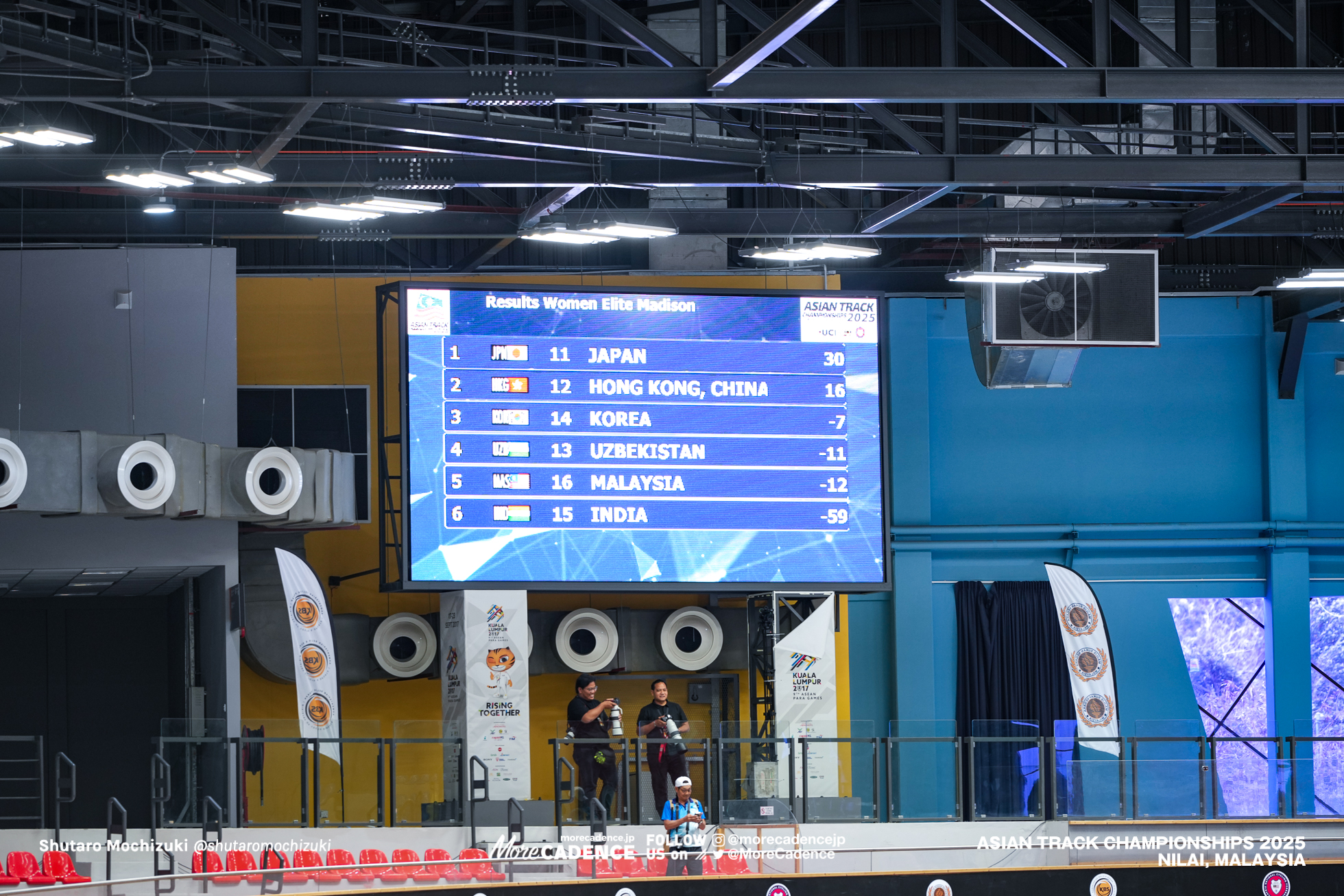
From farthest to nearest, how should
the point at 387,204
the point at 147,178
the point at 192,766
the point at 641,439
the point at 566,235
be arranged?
the point at 641,439, the point at 566,235, the point at 192,766, the point at 387,204, the point at 147,178

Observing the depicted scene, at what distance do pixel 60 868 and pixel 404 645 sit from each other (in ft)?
18.8

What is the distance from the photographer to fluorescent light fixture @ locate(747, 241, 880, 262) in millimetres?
15859

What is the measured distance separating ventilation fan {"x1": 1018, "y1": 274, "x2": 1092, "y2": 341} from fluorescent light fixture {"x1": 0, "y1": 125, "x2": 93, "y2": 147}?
10.6 metres

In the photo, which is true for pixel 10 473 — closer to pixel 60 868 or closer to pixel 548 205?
pixel 60 868

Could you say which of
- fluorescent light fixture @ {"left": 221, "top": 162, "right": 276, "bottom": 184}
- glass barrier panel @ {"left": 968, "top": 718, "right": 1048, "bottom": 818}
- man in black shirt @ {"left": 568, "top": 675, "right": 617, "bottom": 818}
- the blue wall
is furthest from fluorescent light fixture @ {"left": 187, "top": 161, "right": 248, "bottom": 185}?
the blue wall

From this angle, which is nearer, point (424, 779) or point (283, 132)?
point (283, 132)

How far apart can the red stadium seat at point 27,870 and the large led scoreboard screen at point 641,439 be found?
16.3 feet

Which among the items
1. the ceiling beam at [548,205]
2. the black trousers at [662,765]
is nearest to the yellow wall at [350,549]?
the ceiling beam at [548,205]

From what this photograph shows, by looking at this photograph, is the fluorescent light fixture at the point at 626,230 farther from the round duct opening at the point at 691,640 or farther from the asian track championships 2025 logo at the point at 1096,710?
the asian track championships 2025 logo at the point at 1096,710

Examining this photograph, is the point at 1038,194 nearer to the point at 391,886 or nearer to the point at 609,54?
the point at 609,54

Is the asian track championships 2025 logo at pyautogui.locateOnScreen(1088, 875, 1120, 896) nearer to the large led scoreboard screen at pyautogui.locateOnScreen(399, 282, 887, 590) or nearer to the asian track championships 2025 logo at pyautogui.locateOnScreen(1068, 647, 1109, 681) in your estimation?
the asian track championships 2025 logo at pyautogui.locateOnScreen(1068, 647, 1109, 681)

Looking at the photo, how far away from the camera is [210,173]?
42.9ft

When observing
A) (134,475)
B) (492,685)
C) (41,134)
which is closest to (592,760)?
(492,685)

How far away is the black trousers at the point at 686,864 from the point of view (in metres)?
13.2
